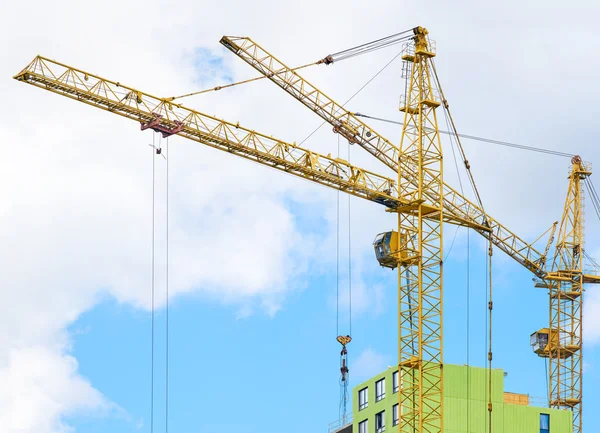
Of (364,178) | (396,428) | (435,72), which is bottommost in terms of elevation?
(396,428)

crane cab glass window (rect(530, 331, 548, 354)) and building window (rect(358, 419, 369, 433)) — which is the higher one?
crane cab glass window (rect(530, 331, 548, 354))

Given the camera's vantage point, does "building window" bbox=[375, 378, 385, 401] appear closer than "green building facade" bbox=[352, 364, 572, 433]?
No

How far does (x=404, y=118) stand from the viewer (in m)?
145

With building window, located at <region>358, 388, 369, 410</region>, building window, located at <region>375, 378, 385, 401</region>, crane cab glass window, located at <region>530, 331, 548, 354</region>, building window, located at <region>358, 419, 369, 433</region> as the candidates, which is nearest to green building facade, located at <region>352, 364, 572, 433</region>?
building window, located at <region>375, 378, 385, 401</region>

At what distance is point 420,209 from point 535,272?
146 feet

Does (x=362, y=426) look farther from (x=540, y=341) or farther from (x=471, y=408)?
(x=540, y=341)

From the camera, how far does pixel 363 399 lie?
15188 centimetres

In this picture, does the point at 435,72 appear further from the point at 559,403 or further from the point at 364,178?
the point at 559,403

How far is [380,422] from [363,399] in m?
4.86

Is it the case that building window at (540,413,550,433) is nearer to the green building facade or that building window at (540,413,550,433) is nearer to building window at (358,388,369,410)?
the green building facade

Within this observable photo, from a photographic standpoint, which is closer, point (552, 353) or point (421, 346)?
point (421, 346)

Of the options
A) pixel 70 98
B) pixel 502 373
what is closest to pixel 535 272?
pixel 502 373

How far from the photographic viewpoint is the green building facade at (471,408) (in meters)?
145

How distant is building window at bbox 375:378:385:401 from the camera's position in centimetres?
14788
